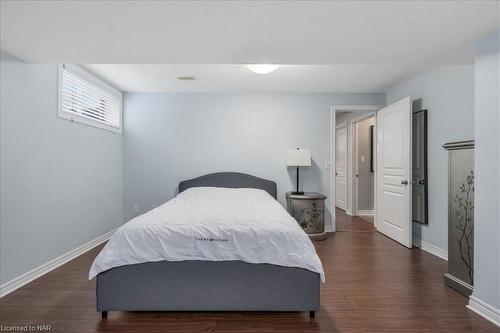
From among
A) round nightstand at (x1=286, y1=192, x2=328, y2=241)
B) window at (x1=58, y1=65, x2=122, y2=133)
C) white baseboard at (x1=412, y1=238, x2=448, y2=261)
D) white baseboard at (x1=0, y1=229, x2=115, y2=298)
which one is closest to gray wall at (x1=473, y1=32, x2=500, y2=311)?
white baseboard at (x1=412, y1=238, x2=448, y2=261)

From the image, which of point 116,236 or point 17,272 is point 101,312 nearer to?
point 116,236

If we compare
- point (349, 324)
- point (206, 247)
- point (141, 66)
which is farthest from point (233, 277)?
point (141, 66)

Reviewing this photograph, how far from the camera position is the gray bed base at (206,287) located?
6.65 ft

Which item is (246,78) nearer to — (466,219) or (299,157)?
(299,157)

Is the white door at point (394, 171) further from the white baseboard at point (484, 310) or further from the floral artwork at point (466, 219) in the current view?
the white baseboard at point (484, 310)

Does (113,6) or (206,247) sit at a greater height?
(113,6)

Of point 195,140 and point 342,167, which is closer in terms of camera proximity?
point 195,140

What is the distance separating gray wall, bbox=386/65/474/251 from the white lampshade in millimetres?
1577

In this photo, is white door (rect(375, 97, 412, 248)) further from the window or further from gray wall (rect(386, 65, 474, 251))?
the window

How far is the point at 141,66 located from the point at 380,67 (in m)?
2.87

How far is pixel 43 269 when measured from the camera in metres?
2.81

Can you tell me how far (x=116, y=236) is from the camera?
83.0 inches

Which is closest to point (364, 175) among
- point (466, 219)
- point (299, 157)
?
point (299, 157)

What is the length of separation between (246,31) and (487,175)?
6.64 ft
